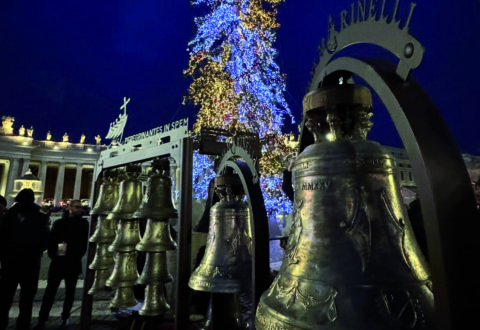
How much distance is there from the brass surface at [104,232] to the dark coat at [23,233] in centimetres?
91

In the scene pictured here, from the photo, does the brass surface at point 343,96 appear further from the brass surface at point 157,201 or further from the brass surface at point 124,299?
the brass surface at point 124,299

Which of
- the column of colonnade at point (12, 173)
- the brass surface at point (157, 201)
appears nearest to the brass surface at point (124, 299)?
the brass surface at point (157, 201)

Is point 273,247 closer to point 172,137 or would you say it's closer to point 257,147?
point 172,137

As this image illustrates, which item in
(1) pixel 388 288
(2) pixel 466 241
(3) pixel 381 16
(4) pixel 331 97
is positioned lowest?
(1) pixel 388 288

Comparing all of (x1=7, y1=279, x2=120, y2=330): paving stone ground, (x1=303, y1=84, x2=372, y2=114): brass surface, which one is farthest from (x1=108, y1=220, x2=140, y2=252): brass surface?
(x1=303, y1=84, x2=372, y2=114): brass surface

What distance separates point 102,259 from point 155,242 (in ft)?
4.95

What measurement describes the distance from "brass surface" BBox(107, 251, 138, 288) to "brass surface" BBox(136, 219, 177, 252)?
62cm

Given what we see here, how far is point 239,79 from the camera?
12391 mm

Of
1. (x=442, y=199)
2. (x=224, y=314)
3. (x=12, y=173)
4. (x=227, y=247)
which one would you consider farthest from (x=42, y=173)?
(x=442, y=199)

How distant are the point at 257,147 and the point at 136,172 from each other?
2.32m

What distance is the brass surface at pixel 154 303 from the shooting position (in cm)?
288

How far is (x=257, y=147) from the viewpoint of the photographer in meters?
2.10

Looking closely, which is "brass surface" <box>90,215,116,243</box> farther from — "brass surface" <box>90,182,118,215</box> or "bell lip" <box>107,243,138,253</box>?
"bell lip" <box>107,243,138,253</box>

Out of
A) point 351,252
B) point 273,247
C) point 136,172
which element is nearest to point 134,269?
point 136,172
